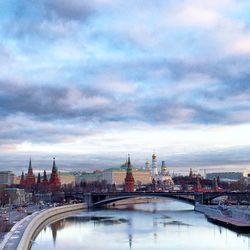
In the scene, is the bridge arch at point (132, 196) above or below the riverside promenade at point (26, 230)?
above

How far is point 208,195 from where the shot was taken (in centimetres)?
7325

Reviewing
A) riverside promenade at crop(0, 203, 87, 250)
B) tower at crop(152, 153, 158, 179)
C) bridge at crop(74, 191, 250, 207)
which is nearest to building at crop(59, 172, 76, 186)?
tower at crop(152, 153, 158, 179)

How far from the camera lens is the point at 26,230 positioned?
3453 cm

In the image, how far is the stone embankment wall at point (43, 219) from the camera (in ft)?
108

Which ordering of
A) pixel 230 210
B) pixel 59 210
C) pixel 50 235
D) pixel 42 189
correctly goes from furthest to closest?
pixel 42 189
pixel 59 210
pixel 230 210
pixel 50 235

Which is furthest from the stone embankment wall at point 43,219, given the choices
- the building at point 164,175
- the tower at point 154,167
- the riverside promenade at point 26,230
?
the tower at point 154,167

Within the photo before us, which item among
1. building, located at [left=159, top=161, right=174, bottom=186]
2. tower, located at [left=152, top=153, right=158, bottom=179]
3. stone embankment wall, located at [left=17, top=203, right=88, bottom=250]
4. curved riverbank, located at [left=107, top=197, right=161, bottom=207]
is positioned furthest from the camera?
tower, located at [left=152, top=153, right=158, bottom=179]

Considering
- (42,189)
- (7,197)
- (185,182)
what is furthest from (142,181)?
(7,197)

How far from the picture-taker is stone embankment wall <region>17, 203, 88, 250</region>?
33019 millimetres

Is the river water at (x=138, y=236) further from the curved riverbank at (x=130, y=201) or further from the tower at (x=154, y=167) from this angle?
the tower at (x=154, y=167)

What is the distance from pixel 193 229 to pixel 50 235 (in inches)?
446

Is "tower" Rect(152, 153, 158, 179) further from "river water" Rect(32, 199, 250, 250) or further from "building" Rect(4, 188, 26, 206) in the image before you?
"river water" Rect(32, 199, 250, 250)

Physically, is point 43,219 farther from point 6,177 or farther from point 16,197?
point 6,177

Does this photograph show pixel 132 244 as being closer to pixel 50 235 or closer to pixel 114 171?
pixel 50 235
